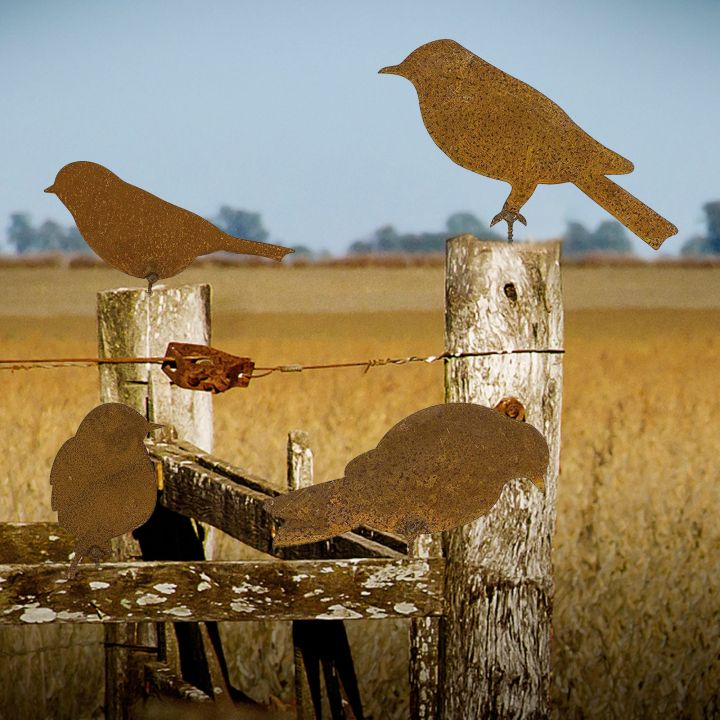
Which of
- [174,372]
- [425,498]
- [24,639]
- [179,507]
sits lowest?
[24,639]

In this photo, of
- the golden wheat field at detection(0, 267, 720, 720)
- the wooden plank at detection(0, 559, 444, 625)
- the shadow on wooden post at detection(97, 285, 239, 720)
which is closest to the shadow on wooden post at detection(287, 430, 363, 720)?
the shadow on wooden post at detection(97, 285, 239, 720)

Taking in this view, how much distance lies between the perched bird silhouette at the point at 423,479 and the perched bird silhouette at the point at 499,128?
34 cm

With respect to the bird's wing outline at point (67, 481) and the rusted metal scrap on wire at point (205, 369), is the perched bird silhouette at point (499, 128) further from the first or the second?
the bird's wing outline at point (67, 481)

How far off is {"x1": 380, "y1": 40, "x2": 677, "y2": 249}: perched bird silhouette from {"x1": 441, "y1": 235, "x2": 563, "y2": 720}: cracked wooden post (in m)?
0.22

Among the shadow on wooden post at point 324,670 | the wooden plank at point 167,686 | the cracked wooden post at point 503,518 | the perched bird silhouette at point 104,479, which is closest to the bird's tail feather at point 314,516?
the perched bird silhouette at point 104,479

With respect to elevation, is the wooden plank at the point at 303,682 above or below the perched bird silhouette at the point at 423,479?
below

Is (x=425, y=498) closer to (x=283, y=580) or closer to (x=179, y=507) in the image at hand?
(x=283, y=580)

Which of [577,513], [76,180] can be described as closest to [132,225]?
[76,180]

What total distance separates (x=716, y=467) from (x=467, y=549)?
12.3 feet

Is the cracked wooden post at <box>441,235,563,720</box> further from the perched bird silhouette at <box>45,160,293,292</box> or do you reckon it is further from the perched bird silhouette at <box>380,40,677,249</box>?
the perched bird silhouette at <box>45,160,293,292</box>

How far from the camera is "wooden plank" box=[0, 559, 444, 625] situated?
1765mm

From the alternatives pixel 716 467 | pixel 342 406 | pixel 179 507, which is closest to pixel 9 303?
pixel 342 406

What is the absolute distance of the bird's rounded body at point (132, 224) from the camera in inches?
62.7

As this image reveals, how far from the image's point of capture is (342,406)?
694 centimetres
